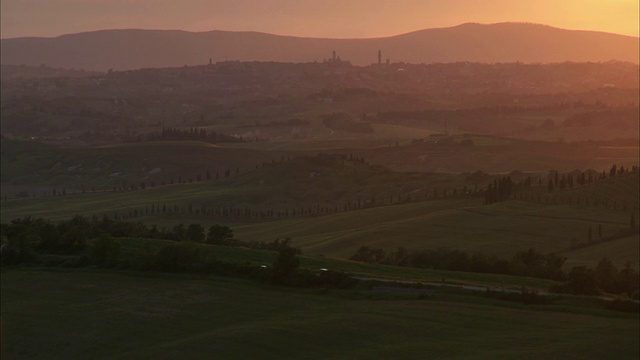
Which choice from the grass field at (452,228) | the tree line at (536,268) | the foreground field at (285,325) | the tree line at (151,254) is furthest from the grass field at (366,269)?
the grass field at (452,228)

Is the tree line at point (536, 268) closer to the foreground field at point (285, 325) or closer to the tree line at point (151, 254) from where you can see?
the foreground field at point (285, 325)

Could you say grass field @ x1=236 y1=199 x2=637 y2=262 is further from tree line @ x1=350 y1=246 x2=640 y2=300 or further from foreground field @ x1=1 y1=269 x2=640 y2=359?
foreground field @ x1=1 y1=269 x2=640 y2=359

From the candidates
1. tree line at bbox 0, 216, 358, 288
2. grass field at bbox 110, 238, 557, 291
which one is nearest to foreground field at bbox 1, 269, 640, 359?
tree line at bbox 0, 216, 358, 288

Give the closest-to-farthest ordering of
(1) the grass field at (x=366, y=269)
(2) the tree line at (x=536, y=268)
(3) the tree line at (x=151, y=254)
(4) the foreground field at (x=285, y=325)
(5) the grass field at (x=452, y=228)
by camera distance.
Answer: (4) the foreground field at (x=285, y=325) < (2) the tree line at (x=536, y=268) < (3) the tree line at (x=151, y=254) < (1) the grass field at (x=366, y=269) < (5) the grass field at (x=452, y=228)

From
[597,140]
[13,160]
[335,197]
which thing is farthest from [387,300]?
[597,140]

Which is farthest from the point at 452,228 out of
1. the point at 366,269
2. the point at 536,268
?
the point at 366,269

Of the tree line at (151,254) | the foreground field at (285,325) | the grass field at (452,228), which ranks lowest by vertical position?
the foreground field at (285,325)

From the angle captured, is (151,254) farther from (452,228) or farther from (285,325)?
(452,228)

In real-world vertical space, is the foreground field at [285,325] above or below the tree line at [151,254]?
below
